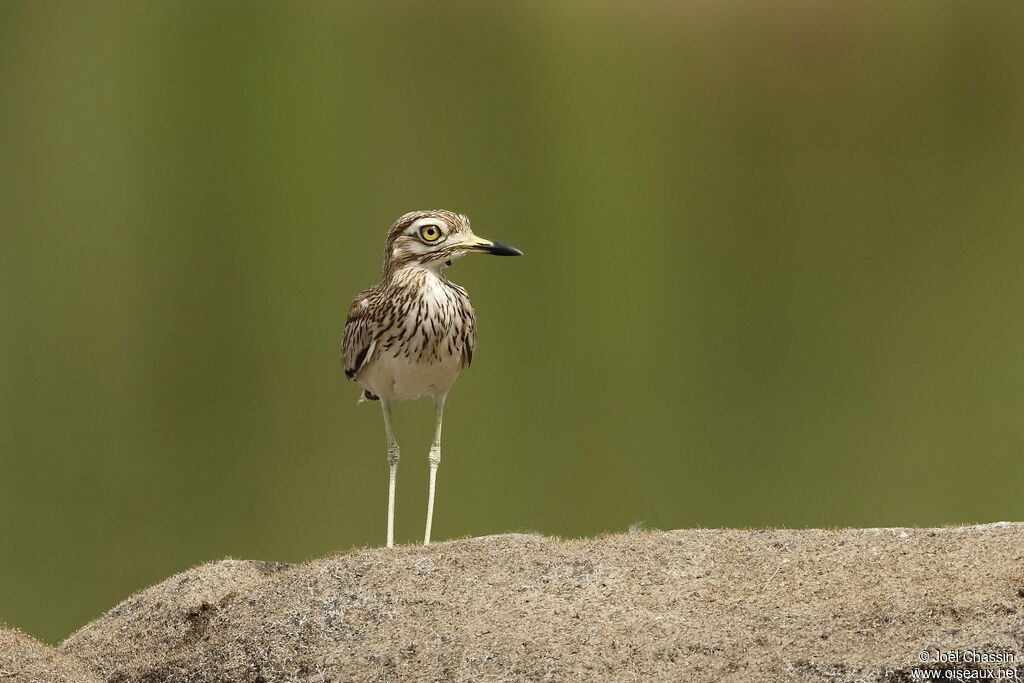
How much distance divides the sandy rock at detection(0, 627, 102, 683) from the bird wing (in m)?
1.86

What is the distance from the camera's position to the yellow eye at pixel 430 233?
612 cm

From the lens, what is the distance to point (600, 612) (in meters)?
5.23

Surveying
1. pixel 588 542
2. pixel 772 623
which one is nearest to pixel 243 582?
pixel 588 542

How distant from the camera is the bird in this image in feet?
19.9

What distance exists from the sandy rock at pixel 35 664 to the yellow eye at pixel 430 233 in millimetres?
2458

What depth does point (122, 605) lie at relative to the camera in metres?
6.47

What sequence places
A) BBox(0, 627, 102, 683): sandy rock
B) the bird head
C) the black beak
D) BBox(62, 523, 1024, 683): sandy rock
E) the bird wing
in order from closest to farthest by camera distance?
BBox(62, 523, 1024, 683): sandy rock
BBox(0, 627, 102, 683): sandy rock
the black beak
the bird head
the bird wing

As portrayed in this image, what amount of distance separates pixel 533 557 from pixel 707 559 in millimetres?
770

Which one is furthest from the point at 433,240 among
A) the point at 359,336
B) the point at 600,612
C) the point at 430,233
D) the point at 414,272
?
the point at 600,612

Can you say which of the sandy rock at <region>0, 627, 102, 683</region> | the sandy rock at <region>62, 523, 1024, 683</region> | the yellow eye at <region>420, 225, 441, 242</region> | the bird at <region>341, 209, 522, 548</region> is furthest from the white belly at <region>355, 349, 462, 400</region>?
the sandy rock at <region>0, 627, 102, 683</region>

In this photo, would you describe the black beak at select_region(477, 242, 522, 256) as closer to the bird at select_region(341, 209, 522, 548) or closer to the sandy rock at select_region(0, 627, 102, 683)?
the bird at select_region(341, 209, 522, 548)

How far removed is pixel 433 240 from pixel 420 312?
1.17 feet

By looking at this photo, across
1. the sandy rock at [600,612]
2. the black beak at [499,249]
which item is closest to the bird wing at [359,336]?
the black beak at [499,249]

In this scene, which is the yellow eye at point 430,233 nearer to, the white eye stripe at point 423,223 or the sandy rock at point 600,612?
the white eye stripe at point 423,223
